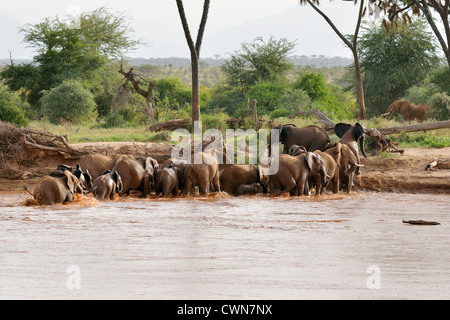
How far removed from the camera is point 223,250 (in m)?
7.77

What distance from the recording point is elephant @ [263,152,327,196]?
1259 cm

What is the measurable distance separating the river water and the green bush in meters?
18.2

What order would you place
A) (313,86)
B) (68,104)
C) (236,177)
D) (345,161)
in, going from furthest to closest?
(313,86), (68,104), (345,161), (236,177)

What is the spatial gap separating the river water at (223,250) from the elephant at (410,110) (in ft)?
47.7

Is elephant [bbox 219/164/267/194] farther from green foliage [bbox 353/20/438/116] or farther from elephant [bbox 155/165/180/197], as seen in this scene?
green foliage [bbox 353/20/438/116]

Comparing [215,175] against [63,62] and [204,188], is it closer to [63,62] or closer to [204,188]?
[204,188]

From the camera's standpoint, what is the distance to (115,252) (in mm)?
7582

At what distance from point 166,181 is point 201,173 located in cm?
63

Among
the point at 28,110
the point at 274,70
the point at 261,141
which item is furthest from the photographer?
the point at 274,70

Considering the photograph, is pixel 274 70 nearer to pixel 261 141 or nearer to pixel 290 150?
pixel 261 141

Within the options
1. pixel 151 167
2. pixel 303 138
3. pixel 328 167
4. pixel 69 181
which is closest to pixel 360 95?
pixel 303 138
